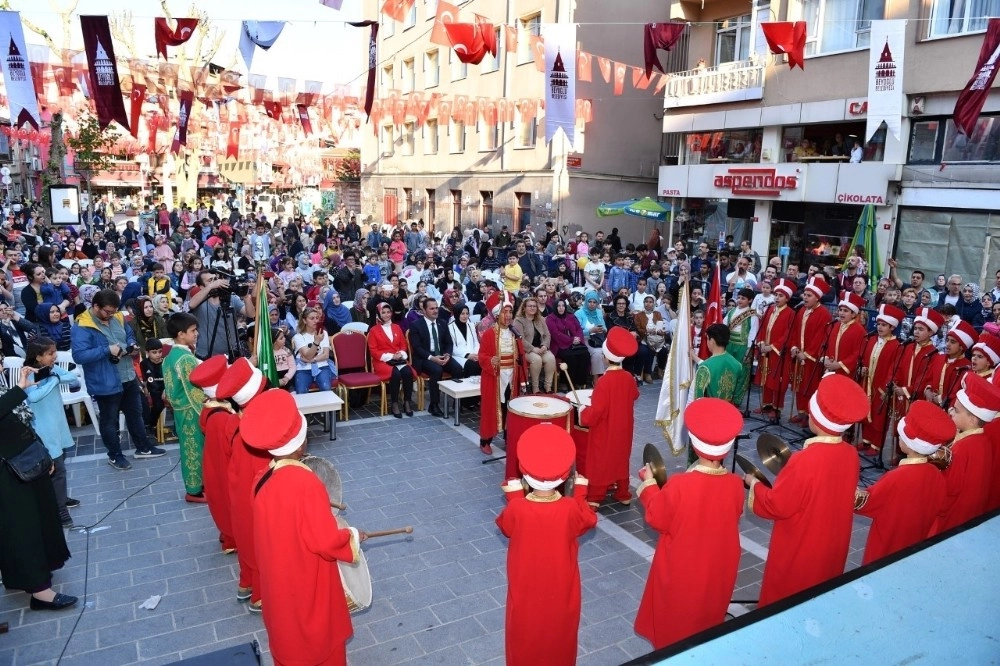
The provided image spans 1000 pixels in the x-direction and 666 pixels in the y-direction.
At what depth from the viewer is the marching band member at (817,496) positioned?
14.1 ft

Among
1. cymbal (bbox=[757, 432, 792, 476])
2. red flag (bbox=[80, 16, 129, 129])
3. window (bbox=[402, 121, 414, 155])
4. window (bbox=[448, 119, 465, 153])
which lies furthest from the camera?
window (bbox=[402, 121, 414, 155])

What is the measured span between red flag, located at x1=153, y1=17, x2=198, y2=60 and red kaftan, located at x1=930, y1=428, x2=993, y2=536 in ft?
42.7

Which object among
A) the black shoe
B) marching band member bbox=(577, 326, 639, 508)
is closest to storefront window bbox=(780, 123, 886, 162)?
marching band member bbox=(577, 326, 639, 508)

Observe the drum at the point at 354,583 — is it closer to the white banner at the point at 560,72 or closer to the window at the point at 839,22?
the white banner at the point at 560,72

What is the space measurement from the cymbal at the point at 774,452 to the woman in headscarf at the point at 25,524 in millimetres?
5450

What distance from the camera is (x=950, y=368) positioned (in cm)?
781

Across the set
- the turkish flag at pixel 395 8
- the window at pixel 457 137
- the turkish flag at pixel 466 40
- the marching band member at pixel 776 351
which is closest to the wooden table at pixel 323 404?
the marching band member at pixel 776 351

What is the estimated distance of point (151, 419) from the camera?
9.13m

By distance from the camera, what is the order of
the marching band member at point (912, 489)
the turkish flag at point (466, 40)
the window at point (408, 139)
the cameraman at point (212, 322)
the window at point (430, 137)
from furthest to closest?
the window at point (408, 139) → the window at point (430, 137) → the turkish flag at point (466, 40) → the cameraman at point (212, 322) → the marching band member at point (912, 489)

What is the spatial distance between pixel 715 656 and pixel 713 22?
23.6 m

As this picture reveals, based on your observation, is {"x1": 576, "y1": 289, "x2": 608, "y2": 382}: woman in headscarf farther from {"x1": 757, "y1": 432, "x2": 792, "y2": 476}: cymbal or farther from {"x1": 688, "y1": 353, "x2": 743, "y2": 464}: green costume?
{"x1": 757, "y1": 432, "x2": 792, "y2": 476}: cymbal

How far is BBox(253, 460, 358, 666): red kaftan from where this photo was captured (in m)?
3.77

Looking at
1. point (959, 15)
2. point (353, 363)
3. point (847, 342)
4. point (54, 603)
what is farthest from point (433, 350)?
point (959, 15)

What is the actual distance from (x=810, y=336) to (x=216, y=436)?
8008 millimetres
